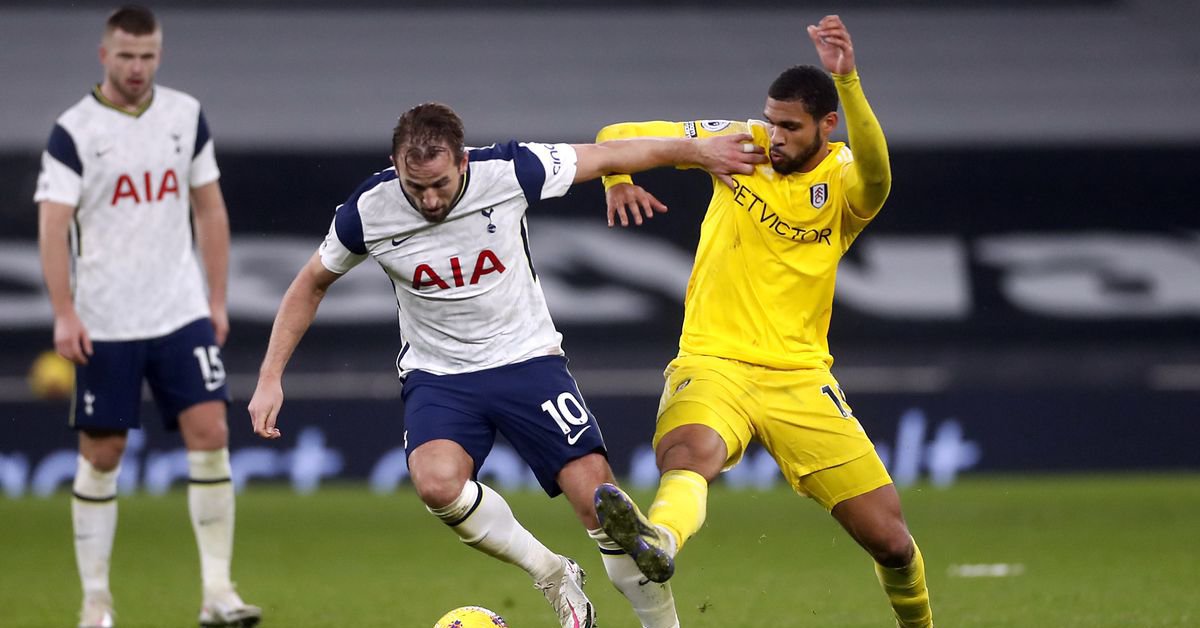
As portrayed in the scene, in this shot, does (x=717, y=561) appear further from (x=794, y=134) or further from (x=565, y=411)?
(x=794, y=134)

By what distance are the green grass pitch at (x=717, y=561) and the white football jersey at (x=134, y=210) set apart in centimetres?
134

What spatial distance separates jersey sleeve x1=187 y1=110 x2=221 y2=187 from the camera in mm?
6340

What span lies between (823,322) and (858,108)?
861 millimetres

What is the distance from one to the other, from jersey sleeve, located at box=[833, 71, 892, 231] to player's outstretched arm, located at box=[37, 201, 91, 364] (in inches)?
113

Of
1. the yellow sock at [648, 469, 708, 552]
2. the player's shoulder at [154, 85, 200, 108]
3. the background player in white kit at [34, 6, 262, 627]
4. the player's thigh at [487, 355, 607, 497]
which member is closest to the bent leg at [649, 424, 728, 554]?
the yellow sock at [648, 469, 708, 552]

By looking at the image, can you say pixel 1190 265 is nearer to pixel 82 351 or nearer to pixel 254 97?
pixel 254 97

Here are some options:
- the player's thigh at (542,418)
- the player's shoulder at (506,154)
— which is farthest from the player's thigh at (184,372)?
the player's shoulder at (506,154)

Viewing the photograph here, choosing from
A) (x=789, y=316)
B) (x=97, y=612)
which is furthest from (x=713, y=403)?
(x=97, y=612)

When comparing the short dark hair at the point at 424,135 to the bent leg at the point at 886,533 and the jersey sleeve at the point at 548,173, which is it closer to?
the jersey sleeve at the point at 548,173

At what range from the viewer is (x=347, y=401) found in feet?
39.4

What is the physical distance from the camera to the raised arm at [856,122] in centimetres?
510

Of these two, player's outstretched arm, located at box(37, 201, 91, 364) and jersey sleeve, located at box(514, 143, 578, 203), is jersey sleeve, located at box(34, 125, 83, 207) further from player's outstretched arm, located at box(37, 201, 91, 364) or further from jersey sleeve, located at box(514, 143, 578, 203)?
jersey sleeve, located at box(514, 143, 578, 203)

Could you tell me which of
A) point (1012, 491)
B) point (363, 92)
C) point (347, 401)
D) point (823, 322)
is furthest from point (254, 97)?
point (823, 322)

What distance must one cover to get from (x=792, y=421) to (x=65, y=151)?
289 cm
